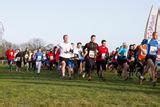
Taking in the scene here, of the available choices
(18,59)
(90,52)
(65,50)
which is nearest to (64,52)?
(65,50)

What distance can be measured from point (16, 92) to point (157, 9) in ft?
55.5

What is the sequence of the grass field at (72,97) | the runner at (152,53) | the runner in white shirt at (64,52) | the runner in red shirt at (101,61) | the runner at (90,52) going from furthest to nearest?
the runner in red shirt at (101,61) < the runner in white shirt at (64,52) < the runner at (90,52) < the runner at (152,53) < the grass field at (72,97)

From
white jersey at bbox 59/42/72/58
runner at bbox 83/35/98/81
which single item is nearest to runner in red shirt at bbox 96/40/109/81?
runner at bbox 83/35/98/81

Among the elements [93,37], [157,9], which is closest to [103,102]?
[93,37]

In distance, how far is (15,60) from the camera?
36.4 m

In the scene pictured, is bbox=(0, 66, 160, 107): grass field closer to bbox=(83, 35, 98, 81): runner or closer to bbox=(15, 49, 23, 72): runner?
bbox=(83, 35, 98, 81): runner

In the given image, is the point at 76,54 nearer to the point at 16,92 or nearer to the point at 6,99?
the point at 16,92

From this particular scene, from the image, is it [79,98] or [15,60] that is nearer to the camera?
[79,98]

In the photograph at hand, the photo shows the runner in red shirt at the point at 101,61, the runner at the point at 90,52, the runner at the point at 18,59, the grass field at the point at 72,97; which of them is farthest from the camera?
the runner at the point at 18,59

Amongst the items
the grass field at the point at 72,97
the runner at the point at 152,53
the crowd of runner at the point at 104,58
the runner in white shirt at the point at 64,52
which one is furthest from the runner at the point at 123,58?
the grass field at the point at 72,97

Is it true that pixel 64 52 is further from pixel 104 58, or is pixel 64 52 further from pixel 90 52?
pixel 104 58

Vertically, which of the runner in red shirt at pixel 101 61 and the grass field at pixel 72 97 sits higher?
→ the runner in red shirt at pixel 101 61

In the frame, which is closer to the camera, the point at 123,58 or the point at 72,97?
the point at 72,97

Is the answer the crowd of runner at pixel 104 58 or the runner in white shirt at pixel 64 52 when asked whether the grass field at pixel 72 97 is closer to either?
the crowd of runner at pixel 104 58
